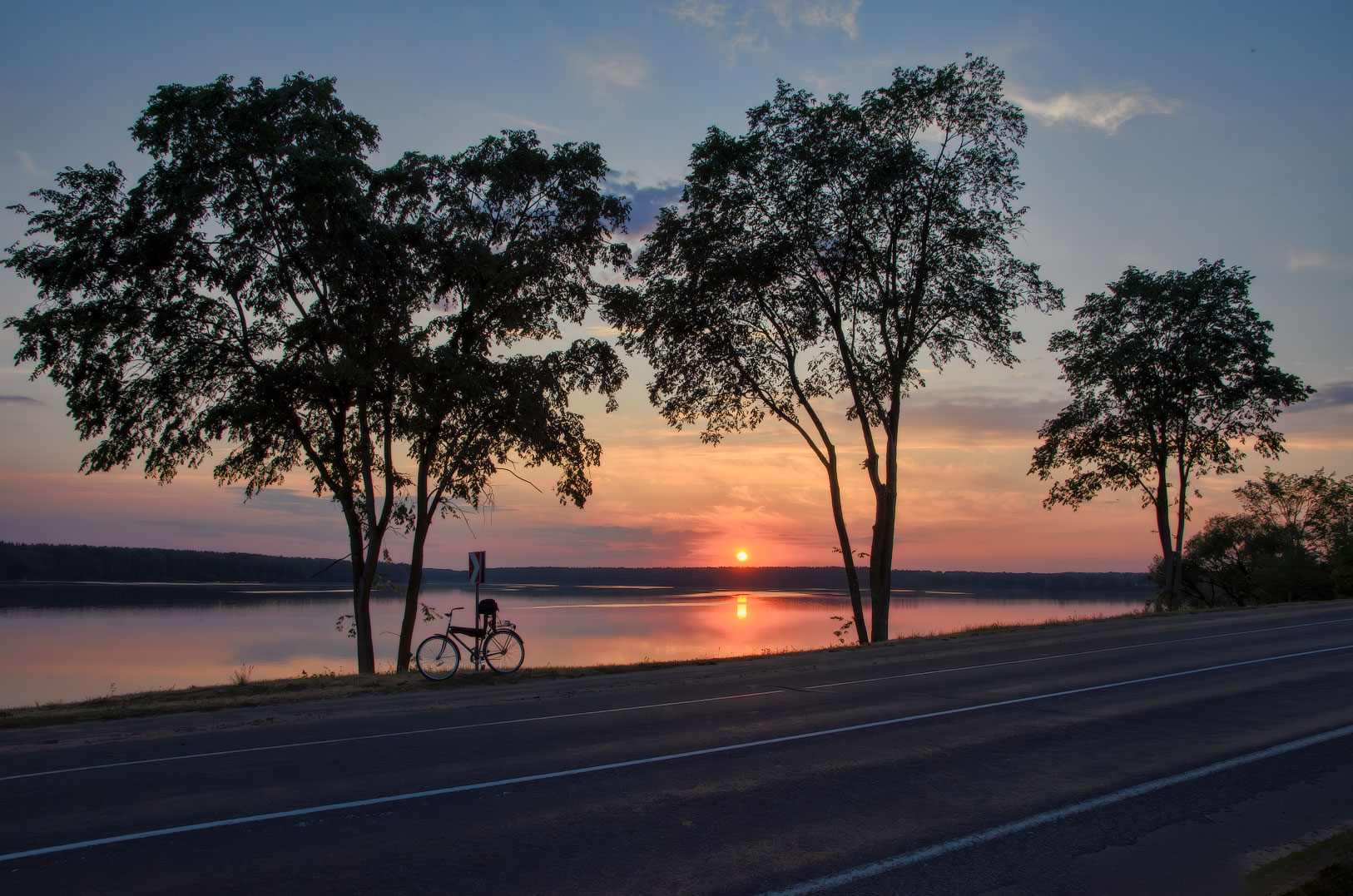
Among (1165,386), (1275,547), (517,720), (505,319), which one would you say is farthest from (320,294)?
(1275,547)

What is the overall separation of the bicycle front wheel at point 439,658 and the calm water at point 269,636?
7.56 meters

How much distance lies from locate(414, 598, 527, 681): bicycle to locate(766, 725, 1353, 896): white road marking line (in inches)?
424

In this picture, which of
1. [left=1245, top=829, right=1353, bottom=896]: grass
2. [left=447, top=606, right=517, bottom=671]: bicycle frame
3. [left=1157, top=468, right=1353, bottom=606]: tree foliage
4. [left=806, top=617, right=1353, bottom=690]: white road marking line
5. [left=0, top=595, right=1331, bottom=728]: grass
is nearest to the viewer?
[left=1245, top=829, right=1353, bottom=896]: grass

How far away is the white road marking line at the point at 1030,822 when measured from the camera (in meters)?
4.75

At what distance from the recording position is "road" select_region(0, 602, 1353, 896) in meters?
4.95

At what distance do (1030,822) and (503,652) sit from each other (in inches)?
464

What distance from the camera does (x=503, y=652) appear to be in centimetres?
1595

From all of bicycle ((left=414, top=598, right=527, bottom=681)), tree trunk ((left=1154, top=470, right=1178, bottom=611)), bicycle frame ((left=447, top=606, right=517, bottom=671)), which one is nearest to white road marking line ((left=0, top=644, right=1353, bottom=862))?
bicycle ((left=414, top=598, right=527, bottom=681))

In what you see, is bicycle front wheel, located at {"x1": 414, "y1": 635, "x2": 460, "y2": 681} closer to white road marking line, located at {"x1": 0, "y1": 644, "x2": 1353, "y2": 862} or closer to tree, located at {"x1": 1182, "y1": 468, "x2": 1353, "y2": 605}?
white road marking line, located at {"x1": 0, "y1": 644, "x2": 1353, "y2": 862}

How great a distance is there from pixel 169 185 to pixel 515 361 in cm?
862

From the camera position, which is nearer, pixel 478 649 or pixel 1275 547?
pixel 478 649

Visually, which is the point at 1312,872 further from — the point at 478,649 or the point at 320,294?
the point at 320,294

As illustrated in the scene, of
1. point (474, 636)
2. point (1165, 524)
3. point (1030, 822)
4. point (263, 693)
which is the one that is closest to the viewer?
point (1030, 822)

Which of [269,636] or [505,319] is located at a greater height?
[505,319]
